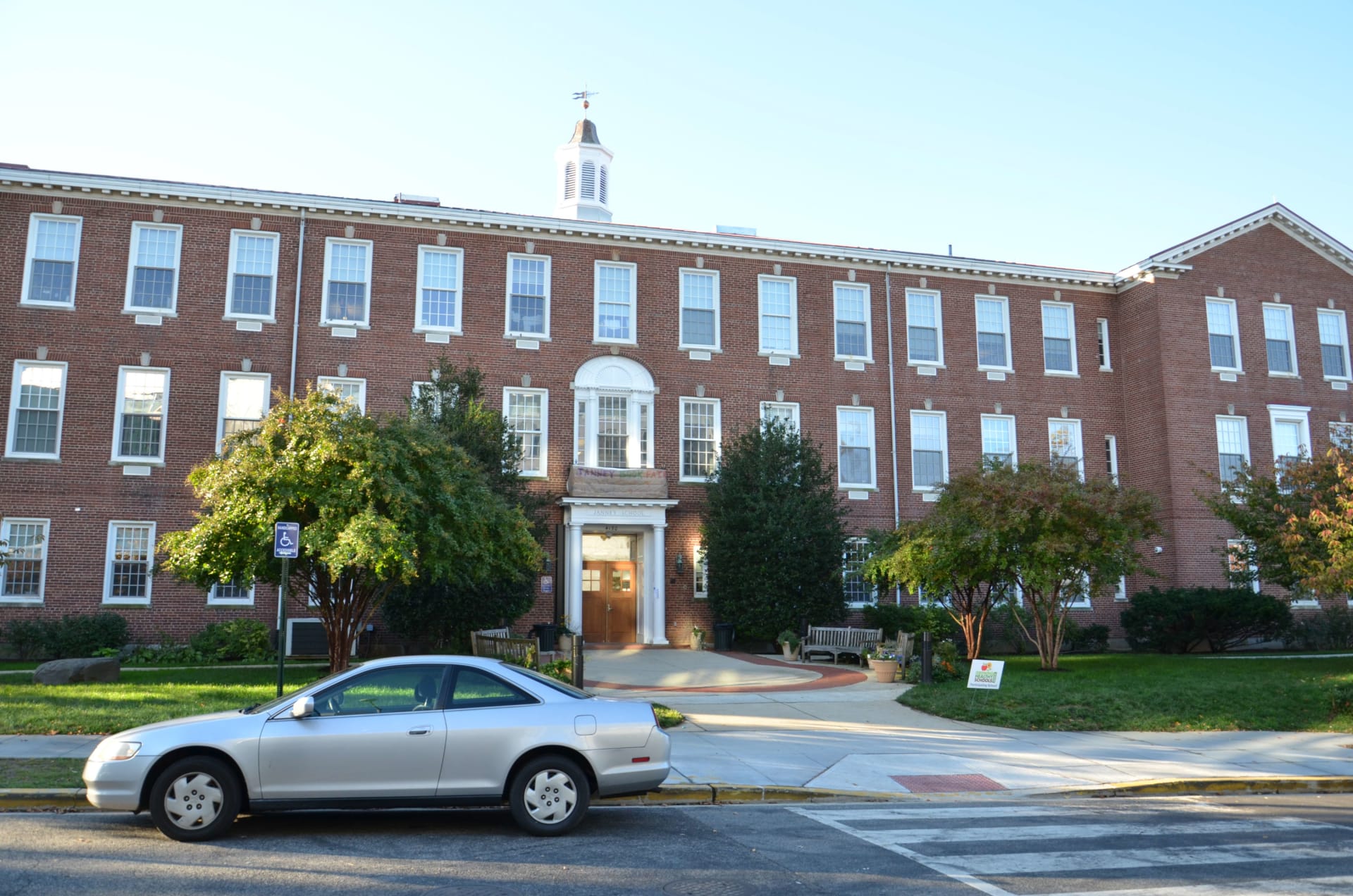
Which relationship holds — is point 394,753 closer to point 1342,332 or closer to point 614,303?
point 614,303

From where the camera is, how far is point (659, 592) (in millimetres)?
27750

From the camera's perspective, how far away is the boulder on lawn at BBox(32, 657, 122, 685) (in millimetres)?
17500

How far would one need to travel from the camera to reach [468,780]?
835 centimetres

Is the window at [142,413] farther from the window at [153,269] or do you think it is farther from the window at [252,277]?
the window at [252,277]

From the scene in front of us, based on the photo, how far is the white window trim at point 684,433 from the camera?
2892 cm

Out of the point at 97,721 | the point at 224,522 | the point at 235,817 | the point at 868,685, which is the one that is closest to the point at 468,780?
the point at 235,817

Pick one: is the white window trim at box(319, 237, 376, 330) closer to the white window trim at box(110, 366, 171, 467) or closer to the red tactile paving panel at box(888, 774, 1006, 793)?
the white window trim at box(110, 366, 171, 467)

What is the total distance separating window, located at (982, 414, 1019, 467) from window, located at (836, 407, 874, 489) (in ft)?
12.1

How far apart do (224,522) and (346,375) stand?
11.3m

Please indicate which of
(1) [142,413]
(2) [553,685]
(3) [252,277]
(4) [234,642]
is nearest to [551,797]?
(2) [553,685]

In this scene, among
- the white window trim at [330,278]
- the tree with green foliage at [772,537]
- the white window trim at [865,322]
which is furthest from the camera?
the white window trim at [865,322]

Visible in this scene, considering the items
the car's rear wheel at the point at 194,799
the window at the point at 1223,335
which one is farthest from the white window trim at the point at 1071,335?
the car's rear wheel at the point at 194,799

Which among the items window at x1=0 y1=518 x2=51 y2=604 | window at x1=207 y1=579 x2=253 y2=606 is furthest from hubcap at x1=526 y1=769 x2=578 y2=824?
window at x1=0 y1=518 x2=51 y2=604

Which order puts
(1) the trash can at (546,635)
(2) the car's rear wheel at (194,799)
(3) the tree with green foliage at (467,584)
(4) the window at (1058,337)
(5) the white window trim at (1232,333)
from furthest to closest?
(4) the window at (1058,337)
(5) the white window trim at (1232,333)
(1) the trash can at (546,635)
(3) the tree with green foliage at (467,584)
(2) the car's rear wheel at (194,799)
